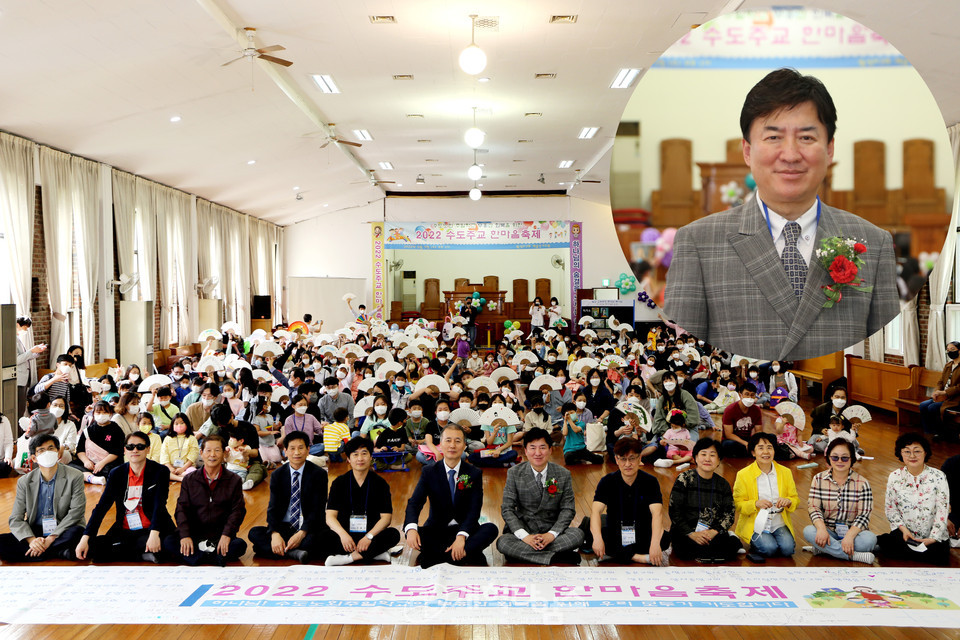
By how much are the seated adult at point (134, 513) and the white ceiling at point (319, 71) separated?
4.28 meters

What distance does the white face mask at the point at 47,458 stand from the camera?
5211mm

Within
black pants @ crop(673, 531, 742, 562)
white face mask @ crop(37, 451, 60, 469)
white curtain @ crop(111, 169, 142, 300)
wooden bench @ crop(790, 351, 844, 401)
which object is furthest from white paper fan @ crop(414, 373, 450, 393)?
white curtain @ crop(111, 169, 142, 300)

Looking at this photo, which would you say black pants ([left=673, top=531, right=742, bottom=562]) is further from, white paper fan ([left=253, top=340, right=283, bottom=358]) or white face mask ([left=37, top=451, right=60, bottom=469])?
white paper fan ([left=253, top=340, right=283, bottom=358])

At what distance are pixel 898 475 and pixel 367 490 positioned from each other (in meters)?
3.79

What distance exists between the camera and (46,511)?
5.40 metres

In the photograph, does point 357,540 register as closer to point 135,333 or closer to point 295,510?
point 295,510

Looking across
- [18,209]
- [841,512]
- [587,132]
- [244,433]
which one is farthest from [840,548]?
[587,132]

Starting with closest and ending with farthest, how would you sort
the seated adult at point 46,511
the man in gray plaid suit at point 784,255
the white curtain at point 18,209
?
1. the man in gray plaid suit at point 784,255
2. the seated adult at point 46,511
3. the white curtain at point 18,209

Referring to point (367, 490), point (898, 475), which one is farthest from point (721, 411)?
point (367, 490)

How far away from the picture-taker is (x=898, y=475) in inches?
213

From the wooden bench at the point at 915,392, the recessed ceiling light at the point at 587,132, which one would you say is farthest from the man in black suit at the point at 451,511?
the recessed ceiling light at the point at 587,132

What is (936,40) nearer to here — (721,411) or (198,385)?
(721,411)

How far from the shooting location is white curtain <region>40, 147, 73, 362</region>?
→ 10.8 metres

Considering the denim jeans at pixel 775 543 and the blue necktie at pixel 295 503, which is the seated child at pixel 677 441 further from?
the blue necktie at pixel 295 503
